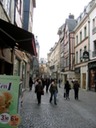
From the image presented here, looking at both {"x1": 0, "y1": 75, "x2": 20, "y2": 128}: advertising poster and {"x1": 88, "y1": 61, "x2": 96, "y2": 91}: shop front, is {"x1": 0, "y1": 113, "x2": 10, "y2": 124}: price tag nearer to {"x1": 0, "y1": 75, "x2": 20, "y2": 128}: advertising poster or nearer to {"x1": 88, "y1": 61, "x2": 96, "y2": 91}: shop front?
{"x1": 0, "y1": 75, "x2": 20, "y2": 128}: advertising poster

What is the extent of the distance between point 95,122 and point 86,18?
33607mm

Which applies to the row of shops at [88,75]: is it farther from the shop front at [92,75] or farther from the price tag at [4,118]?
the price tag at [4,118]

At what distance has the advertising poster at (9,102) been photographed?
6281 millimetres

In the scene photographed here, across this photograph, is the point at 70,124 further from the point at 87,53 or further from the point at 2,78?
the point at 87,53

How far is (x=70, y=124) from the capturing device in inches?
480

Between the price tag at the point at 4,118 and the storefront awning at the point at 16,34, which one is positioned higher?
the storefront awning at the point at 16,34

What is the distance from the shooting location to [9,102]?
629 centimetres

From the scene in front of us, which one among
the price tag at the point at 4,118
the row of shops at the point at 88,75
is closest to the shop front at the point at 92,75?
the row of shops at the point at 88,75

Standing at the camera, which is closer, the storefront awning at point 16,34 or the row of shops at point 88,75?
the storefront awning at point 16,34

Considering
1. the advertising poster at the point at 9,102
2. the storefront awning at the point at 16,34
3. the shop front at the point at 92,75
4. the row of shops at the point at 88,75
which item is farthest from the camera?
the row of shops at the point at 88,75

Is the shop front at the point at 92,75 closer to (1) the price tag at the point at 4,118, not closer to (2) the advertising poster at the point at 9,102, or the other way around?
(2) the advertising poster at the point at 9,102

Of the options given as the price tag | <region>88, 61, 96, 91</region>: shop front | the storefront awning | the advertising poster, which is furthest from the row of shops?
the price tag

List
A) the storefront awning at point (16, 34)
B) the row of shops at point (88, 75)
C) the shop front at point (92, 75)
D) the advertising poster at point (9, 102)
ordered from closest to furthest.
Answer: the advertising poster at point (9, 102)
the storefront awning at point (16, 34)
the shop front at point (92, 75)
the row of shops at point (88, 75)

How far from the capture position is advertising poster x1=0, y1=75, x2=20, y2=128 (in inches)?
247
